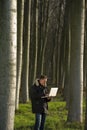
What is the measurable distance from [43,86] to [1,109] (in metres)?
2.40

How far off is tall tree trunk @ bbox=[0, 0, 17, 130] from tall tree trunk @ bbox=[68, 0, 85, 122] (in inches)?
217

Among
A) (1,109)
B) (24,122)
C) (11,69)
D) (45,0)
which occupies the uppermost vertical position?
(45,0)

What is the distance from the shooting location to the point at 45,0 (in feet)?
110

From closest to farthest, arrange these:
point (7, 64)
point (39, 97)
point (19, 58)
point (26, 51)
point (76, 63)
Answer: point (7, 64) → point (39, 97) → point (76, 63) → point (19, 58) → point (26, 51)

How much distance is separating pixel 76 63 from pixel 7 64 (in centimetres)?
563

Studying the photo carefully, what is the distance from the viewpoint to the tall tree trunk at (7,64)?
33.5 feet

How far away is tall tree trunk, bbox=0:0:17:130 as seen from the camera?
10.2 m

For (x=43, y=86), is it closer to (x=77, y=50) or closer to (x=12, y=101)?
(x=12, y=101)

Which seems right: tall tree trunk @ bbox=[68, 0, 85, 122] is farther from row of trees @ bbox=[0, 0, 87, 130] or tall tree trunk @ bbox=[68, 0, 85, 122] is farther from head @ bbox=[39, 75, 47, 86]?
head @ bbox=[39, 75, 47, 86]

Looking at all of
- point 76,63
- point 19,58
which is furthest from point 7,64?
point 19,58

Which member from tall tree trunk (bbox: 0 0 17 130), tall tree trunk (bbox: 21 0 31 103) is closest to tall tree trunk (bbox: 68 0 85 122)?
tall tree trunk (bbox: 0 0 17 130)

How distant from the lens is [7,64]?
1025 cm

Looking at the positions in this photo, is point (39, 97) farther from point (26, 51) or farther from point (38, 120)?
point (26, 51)

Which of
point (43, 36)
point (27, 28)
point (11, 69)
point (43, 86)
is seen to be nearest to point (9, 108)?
point (11, 69)
